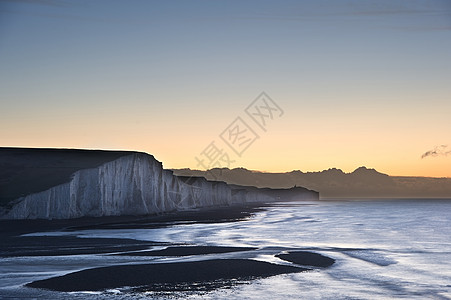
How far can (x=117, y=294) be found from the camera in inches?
607

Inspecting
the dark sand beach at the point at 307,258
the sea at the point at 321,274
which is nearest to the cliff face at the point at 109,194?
the sea at the point at 321,274

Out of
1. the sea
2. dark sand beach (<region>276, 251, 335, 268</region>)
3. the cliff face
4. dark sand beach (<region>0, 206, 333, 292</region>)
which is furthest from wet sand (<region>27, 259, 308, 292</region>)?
the cliff face

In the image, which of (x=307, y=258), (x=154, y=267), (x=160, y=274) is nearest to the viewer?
(x=160, y=274)

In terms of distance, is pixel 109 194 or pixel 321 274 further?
pixel 109 194

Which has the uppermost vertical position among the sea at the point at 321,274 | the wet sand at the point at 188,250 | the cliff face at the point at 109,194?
the cliff face at the point at 109,194

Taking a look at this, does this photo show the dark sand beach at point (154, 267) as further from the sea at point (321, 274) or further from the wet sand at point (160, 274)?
the sea at point (321, 274)

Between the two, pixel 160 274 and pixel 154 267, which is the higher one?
pixel 154 267

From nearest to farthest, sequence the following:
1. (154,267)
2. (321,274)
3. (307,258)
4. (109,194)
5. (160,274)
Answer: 1. (160,274)
2. (321,274)
3. (154,267)
4. (307,258)
5. (109,194)

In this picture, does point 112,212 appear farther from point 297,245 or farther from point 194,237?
point 297,245

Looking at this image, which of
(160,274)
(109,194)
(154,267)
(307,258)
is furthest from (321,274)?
(109,194)

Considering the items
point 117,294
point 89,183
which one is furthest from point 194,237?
point 89,183

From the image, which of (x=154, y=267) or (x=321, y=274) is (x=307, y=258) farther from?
(x=154, y=267)

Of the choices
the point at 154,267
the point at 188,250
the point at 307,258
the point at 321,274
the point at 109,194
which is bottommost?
the point at 321,274

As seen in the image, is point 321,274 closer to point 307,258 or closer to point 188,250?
point 307,258
